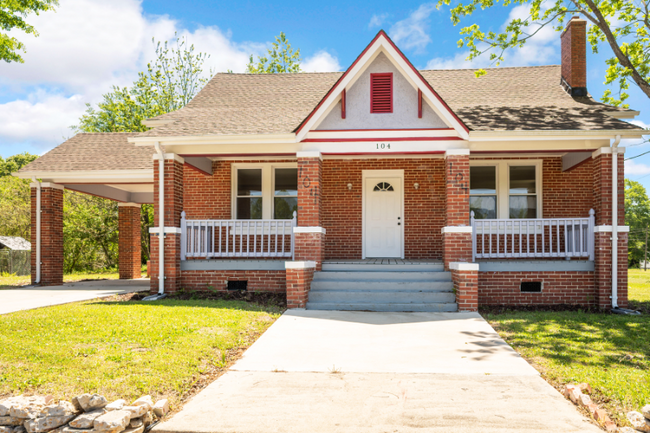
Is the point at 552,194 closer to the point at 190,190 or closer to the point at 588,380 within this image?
the point at 588,380

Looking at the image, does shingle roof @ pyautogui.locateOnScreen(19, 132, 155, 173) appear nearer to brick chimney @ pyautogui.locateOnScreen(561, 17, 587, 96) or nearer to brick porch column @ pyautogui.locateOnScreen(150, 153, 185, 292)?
brick porch column @ pyautogui.locateOnScreen(150, 153, 185, 292)

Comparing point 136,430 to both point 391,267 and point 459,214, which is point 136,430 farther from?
point 459,214

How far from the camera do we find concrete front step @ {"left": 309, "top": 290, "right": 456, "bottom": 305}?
382 inches

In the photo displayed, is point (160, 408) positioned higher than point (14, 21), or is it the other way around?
point (14, 21)

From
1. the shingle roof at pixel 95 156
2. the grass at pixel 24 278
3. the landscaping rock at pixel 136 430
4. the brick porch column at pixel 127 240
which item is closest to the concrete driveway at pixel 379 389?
the landscaping rock at pixel 136 430

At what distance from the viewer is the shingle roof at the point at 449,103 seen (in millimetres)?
10656

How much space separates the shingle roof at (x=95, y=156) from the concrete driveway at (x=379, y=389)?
30.8ft

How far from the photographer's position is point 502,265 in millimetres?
10430

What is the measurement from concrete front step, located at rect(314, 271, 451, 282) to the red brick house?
0.04 meters

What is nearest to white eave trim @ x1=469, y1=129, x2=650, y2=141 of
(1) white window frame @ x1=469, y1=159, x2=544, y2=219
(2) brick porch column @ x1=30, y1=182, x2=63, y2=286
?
(1) white window frame @ x1=469, y1=159, x2=544, y2=219

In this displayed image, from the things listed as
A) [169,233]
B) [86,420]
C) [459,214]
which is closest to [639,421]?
[86,420]

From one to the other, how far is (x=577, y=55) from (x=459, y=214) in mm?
6208

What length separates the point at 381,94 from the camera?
34.4ft

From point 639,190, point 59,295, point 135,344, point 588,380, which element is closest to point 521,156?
point 588,380
